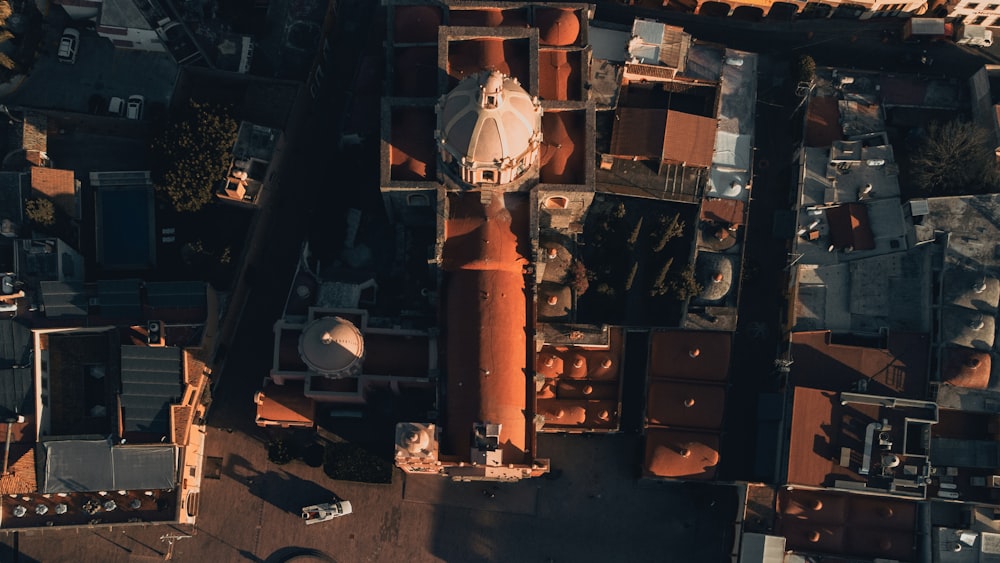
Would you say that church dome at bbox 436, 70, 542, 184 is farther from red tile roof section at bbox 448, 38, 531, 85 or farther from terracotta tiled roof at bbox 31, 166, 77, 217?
terracotta tiled roof at bbox 31, 166, 77, 217

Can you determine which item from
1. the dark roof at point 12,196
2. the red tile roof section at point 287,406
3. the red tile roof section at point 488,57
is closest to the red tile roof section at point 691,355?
the red tile roof section at point 488,57

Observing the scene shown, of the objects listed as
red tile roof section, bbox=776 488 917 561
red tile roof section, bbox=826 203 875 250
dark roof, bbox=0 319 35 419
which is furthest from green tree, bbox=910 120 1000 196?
dark roof, bbox=0 319 35 419

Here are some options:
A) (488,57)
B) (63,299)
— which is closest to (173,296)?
(63,299)

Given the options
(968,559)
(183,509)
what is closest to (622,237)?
(968,559)

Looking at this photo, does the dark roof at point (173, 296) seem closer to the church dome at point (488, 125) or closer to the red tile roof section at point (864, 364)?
the church dome at point (488, 125)

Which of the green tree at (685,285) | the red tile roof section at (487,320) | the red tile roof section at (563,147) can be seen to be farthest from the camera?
the green tree at (685,285)
